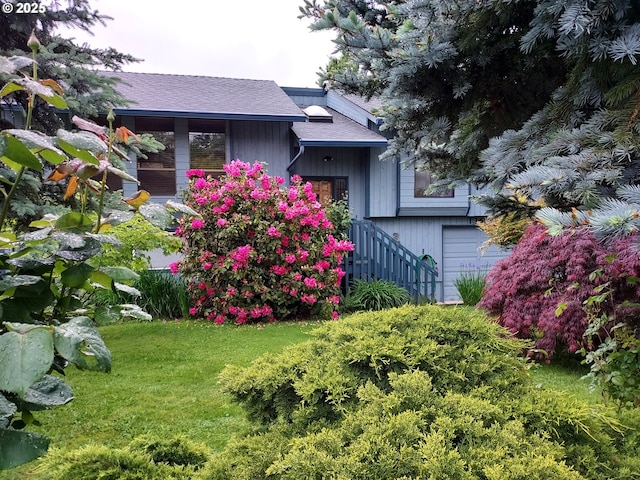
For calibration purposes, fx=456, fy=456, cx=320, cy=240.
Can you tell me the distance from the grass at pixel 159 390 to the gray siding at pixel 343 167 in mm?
5085

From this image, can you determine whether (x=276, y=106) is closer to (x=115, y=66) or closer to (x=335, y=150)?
(x=335, y=150)

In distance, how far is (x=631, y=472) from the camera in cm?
146

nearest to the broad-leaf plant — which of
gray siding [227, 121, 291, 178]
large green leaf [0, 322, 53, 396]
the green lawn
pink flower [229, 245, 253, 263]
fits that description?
large green leaf [0, 322, 53, 396]

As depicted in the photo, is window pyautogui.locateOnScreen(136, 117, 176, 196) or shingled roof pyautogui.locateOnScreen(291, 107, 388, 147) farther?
window pyautogui.locateOnScreen(136, 117, 176, 196)

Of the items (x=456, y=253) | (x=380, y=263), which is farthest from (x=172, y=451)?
(x=456, y=253)

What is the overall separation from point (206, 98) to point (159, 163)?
5.99ft

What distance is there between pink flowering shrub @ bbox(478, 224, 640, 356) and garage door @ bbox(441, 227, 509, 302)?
643cm

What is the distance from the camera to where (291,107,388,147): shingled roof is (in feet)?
32.3

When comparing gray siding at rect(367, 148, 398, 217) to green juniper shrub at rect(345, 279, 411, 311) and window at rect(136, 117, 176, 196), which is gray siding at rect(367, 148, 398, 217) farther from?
window at rect(136, 117, 176, 196)

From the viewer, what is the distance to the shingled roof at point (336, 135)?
984 cm

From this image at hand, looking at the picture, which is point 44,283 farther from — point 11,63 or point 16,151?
point 11,63

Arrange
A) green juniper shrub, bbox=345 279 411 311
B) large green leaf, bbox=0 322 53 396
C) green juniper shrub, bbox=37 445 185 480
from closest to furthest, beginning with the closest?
large green leaf, bbox=0 322 53 396
green juniper shrub, bbox=37 445 185 480
green juniper shrub, bbox=345 279 411 311

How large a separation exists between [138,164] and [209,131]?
1802 millimetres

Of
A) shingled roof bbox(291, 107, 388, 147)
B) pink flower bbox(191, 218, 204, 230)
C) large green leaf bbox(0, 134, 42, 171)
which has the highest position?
shingled roof bbox(291, 107, 388, 147)
